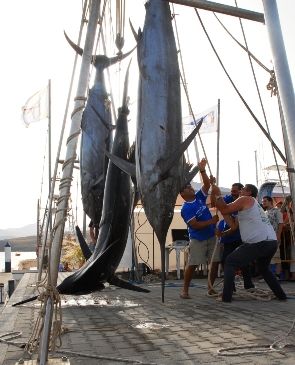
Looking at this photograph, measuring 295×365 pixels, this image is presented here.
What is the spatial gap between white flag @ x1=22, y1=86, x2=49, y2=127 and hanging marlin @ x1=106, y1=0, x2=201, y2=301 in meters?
11.4

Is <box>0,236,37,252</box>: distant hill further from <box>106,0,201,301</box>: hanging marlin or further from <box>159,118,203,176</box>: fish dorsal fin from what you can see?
<box>159,118,203,176</box>: fish dorsal fin

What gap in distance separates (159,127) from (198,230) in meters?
3.86

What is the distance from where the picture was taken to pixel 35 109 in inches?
559

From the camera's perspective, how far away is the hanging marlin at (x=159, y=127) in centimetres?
272

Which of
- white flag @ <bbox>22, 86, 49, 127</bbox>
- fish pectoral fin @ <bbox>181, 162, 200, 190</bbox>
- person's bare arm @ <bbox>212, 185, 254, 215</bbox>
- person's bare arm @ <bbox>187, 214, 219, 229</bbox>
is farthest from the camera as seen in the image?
white flag @ <bbox>22, 86, 49, 127</bbox>

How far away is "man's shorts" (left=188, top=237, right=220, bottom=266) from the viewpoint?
Result: 6375 millimetres

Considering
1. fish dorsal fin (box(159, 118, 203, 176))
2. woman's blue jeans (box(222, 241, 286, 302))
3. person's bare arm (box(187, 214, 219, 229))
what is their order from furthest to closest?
person's bare arm (box(187, 214, 219, 229)), woman's blue jeans (box(222, 241, 286, 302)), fish dorsal fin (box(159, 118, 203, 176))

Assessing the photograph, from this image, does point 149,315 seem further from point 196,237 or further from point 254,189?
point 254,189

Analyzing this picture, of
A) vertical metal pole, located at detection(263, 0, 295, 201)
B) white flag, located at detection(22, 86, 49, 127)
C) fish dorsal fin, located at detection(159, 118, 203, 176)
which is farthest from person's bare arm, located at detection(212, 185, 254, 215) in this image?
white flag, located at detection(22, 86, 49, 127)

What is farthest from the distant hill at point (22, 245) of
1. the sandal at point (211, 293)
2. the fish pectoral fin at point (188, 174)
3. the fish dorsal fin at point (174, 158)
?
the fish dorsal fin at point (174, 158)

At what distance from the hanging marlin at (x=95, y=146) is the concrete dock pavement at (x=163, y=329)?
1011 mm

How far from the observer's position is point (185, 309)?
554 cm

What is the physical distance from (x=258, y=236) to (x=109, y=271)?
271 centimetres

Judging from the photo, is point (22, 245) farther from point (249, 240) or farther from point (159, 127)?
point (159, 127)
